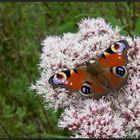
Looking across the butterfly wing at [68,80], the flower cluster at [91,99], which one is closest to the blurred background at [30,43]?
the flower cluster at [91,99]

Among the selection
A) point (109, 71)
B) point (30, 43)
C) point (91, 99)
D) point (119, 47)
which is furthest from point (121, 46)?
point (30, 43)

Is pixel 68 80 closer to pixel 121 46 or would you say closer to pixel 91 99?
pixel 91 99

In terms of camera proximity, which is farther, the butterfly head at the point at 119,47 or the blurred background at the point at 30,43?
the blurred background at the point at 30,43

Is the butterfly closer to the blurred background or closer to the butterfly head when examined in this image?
the butterfly head

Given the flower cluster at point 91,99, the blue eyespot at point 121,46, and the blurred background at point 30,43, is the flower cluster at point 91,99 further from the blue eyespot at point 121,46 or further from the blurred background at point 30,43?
the blurred background at point 30,43

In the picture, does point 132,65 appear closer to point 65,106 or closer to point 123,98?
point 123,98

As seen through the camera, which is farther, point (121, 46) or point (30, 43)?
point (30, 43)

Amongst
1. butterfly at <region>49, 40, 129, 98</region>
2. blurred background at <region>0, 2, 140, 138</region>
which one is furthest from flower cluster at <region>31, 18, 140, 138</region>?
blurred background at <region>0, 2, 140, 138</region>
